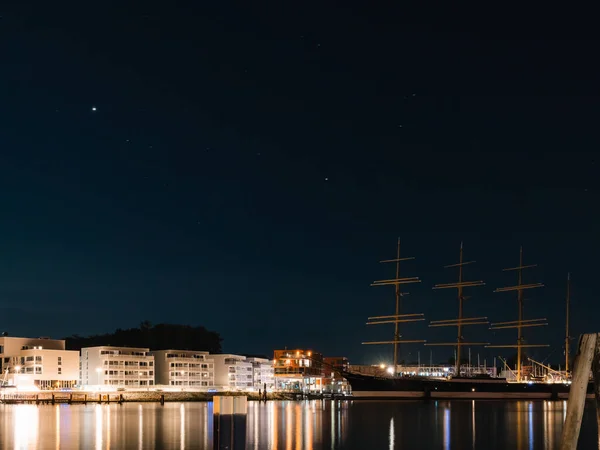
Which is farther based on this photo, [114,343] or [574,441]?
[114,343]

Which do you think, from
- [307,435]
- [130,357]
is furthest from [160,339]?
Result: [307,435]

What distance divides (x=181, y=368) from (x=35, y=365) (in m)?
25.6

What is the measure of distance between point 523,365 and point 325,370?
47.2 meters

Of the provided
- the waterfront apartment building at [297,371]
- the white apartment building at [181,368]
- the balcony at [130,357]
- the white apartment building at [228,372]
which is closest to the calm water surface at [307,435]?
the balcony at [130,357]

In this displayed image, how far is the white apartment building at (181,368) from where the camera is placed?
132250 mm

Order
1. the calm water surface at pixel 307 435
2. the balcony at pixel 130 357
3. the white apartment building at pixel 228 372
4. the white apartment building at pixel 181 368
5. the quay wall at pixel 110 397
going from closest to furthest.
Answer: the calm water surface at pixel 307 435, the quay wall at pixel 110 397, the balcony at pixel 130 357, the white apartment building at pixel 181 368, the white apartment building at pixel 228 372

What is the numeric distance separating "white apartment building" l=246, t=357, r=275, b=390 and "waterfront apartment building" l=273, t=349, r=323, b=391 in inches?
52.5

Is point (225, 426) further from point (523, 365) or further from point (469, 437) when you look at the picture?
point (523, 365)

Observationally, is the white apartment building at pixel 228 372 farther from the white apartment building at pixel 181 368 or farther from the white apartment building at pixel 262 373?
the white apartment building at pixel 262 373

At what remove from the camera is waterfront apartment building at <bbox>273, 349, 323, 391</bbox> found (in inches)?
6348

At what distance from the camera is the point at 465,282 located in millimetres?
132875

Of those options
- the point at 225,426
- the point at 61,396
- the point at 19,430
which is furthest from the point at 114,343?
the point at 225,426

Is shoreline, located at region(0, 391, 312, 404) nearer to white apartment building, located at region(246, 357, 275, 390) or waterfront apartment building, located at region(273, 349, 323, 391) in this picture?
white apartment building, located at region(246, 357, 275, 390)

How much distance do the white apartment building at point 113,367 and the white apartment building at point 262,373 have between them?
30520 mm
